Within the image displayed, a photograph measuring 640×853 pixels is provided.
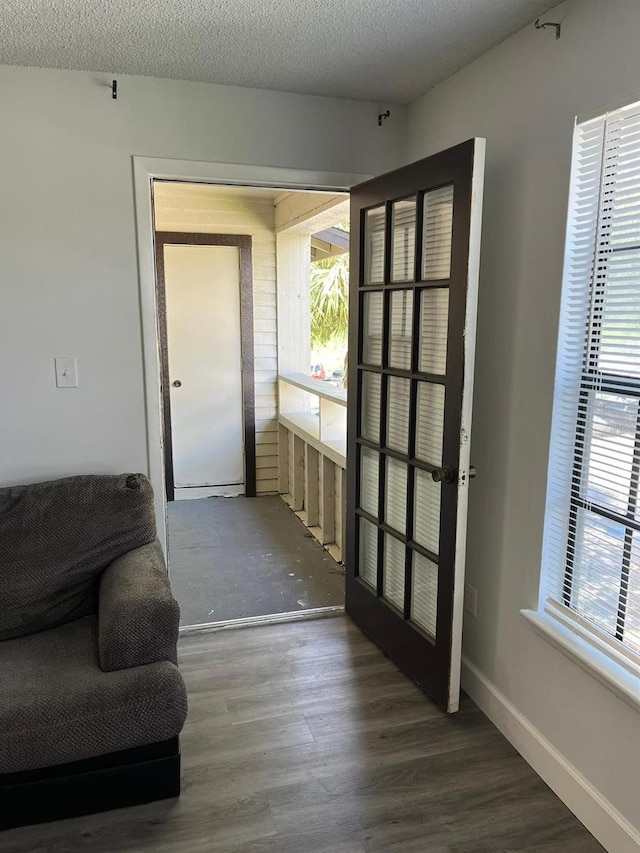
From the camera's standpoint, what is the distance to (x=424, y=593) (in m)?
2.45

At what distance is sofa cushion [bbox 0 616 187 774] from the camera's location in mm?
1712

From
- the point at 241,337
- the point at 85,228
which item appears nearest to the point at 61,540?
the point at 85,228

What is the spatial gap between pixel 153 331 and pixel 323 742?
176cm

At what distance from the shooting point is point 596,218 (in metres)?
1.75

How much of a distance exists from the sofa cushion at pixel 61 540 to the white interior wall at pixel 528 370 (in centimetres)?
137

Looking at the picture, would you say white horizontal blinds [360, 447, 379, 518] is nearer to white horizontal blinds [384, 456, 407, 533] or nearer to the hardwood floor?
white horizontal blinds [384, 456, 407, 533]

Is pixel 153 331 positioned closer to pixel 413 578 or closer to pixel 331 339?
pixel 413 578

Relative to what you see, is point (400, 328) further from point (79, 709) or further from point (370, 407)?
point (79, 709)

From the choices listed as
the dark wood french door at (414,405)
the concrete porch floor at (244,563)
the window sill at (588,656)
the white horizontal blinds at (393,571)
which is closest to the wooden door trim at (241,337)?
the concrete porch floor at (244,563)

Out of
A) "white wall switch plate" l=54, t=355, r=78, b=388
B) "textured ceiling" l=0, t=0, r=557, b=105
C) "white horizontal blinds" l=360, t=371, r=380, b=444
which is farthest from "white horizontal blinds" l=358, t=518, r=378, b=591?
"textured ceiling" l=0, t=0, r=557, b=105

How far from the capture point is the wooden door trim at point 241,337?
4.80 metres

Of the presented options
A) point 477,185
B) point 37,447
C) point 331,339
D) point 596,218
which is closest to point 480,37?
point 477,185

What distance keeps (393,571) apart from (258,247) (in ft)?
10.4

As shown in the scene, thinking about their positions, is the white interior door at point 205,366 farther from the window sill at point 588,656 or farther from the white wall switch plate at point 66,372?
the window sill at point 588,656
